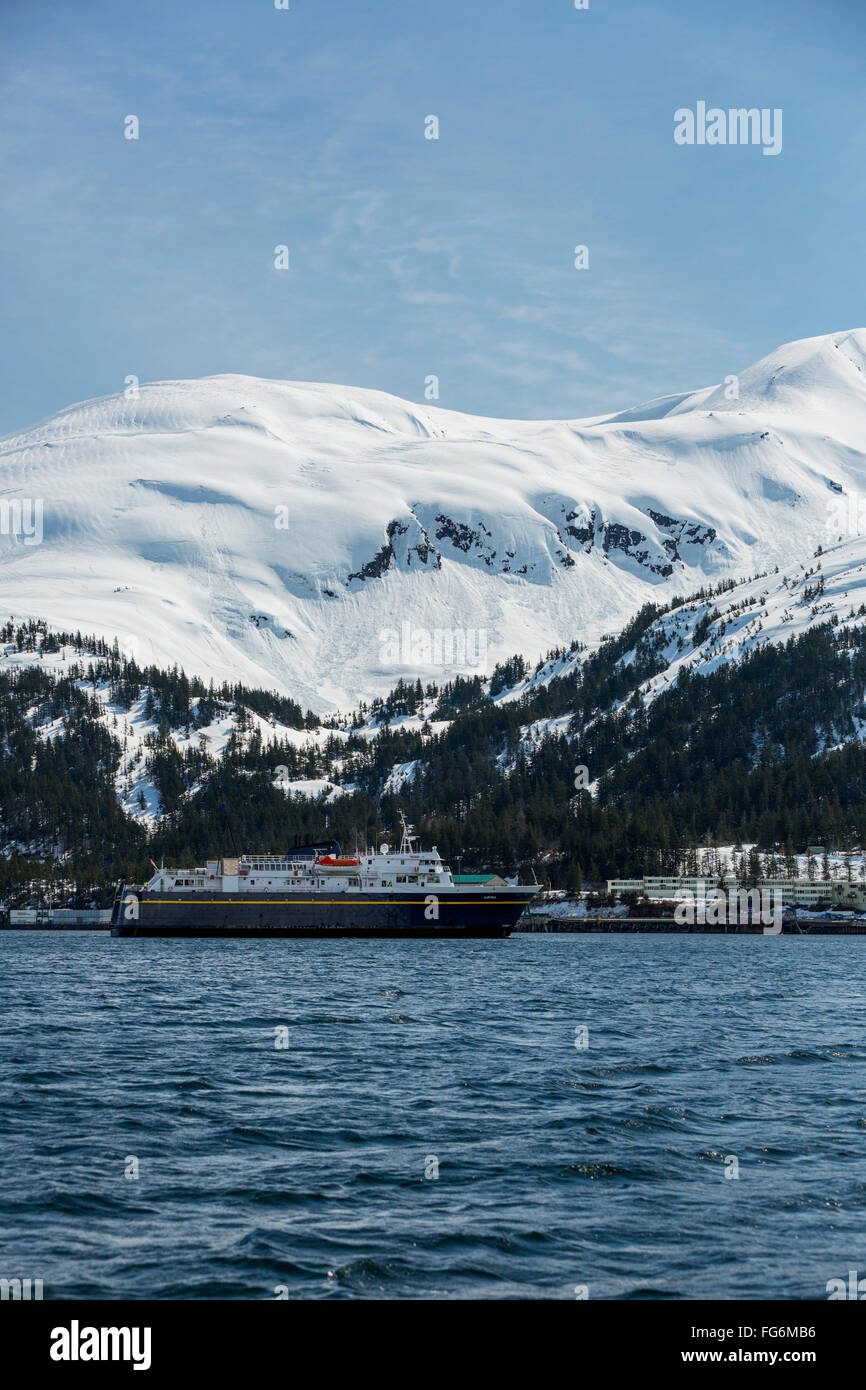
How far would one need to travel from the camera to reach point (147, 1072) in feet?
158

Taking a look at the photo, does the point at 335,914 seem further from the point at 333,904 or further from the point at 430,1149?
the point at 430,1149

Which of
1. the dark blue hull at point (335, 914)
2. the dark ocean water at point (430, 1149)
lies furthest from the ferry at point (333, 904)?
the dark ocean water at point (430, 1149)

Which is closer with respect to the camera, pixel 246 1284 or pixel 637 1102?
pixel 246 1284

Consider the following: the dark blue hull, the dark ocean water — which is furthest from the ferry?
the dark ocean water

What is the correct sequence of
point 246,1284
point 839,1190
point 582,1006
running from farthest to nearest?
point 582,1006, point 839,1190, point 246,1284

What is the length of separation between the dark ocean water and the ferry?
9523cm

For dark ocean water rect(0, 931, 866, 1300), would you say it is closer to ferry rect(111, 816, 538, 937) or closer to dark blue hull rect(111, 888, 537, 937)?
dark blue hull rect(111, 888, 537, 937)

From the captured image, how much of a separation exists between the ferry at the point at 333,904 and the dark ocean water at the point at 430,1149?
312 ft

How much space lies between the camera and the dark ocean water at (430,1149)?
26.2 meters

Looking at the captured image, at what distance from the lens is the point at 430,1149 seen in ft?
118
